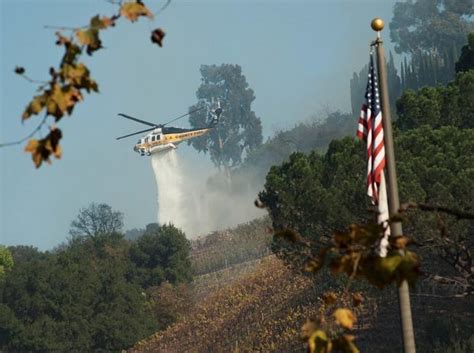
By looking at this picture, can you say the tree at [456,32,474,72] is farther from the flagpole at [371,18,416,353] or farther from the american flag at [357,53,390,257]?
the flagpole at [371,18,416,353]

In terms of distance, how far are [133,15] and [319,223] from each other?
3729 cm

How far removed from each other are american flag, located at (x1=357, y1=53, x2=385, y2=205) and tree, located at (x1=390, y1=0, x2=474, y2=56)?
473 feet

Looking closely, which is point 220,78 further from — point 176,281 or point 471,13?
point 176,281

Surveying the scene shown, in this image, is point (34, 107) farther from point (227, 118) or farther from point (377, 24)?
point (227, 118)

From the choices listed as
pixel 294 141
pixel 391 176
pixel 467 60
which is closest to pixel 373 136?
pixel 391 176

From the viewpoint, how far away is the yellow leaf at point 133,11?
5215 mm

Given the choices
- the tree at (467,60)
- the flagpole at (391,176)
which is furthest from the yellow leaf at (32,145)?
the tree at (467,60)

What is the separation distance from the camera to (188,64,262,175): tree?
181250mm

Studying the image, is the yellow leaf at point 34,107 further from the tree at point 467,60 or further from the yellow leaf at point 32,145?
the tree at point 467,60

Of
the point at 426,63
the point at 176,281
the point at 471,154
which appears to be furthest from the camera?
the point at 426,63

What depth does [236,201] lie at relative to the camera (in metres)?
172

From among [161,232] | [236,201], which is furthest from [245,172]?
[161,232]

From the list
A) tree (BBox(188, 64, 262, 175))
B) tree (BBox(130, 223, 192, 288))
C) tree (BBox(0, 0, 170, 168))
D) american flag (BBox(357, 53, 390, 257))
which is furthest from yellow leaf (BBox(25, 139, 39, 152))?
tree (BBox(188, 64, 262, 175))

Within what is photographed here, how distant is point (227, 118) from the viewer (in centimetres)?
18625
